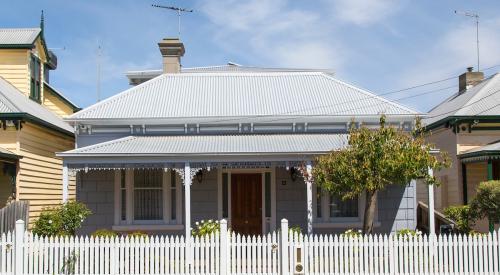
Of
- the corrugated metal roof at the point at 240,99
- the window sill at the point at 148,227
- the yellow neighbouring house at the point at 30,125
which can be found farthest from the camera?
the corrugated metal roof at the point at 240,99

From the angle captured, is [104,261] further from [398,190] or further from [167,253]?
[398,190]

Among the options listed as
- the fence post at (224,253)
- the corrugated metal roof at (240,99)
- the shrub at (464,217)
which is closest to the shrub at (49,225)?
the corrugated metal roof at (240,99)

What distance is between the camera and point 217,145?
17.3 metres

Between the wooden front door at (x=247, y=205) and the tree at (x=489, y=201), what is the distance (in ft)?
19.9

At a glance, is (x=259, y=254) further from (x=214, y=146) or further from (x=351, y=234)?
(x=214, y=146)

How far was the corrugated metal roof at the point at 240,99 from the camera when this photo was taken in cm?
1864

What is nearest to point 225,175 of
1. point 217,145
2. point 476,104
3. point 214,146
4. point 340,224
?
point 217,145

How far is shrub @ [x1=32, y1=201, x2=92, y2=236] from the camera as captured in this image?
50.2ft

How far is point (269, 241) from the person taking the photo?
13117 millimetres

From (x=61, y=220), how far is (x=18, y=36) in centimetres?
932

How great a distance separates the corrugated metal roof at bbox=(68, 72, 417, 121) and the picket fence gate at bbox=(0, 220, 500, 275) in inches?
229

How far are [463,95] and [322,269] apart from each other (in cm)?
1438

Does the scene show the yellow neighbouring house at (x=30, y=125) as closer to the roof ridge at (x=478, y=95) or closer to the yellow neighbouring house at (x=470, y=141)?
the yellow neighbouring house at (x=470, y=141)

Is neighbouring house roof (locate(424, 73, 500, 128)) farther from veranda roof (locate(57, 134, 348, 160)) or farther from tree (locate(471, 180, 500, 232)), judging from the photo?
tree (locate(471, 180, 500, 232))
